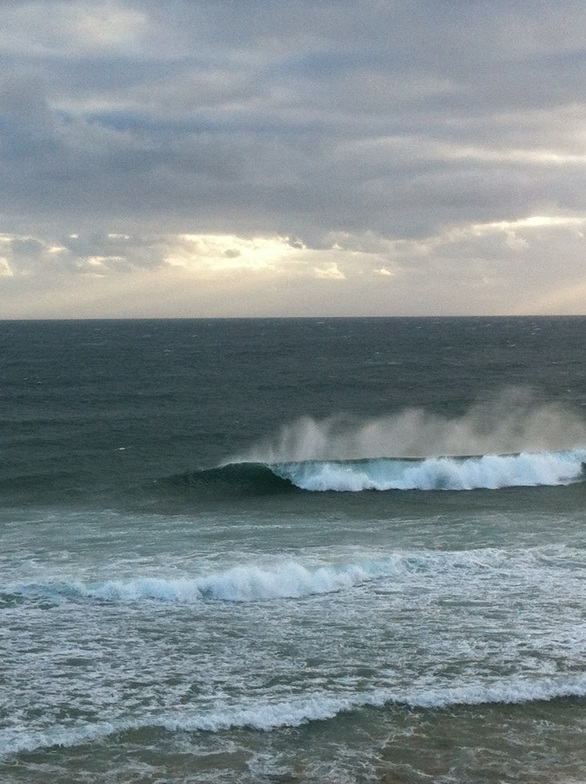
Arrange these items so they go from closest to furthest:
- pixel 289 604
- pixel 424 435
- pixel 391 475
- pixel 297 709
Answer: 1. pixel 297 709
2. pixel 289 604
3. pixel 391 475
4. pixel 424 435

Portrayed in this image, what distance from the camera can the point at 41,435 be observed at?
1866 inches

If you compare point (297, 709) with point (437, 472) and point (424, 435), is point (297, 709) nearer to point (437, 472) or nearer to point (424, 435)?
point (437, 472)

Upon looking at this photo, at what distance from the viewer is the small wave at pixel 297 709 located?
14898 mm

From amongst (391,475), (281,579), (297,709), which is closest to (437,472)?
(391,475)

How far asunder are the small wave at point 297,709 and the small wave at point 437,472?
2130 centimetres

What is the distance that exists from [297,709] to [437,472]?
80.6 ft

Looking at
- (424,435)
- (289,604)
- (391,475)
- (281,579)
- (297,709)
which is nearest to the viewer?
(297,709)

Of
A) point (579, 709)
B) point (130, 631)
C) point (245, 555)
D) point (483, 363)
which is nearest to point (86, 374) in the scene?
point (483, 363)

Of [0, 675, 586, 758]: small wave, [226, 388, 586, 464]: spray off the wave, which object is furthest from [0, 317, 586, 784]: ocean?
[226, 388, 586, 464]: spray off the wave

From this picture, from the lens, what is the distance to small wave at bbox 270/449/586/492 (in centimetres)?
3847

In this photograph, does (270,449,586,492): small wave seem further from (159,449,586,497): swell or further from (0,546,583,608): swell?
(0,546,583,608): swell

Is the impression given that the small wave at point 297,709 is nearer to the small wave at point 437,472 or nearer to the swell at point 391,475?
the swell at point 391,475

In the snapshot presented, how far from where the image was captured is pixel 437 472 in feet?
129

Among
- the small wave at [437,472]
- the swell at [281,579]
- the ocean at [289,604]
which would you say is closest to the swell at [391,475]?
the small wave at [437,472]
